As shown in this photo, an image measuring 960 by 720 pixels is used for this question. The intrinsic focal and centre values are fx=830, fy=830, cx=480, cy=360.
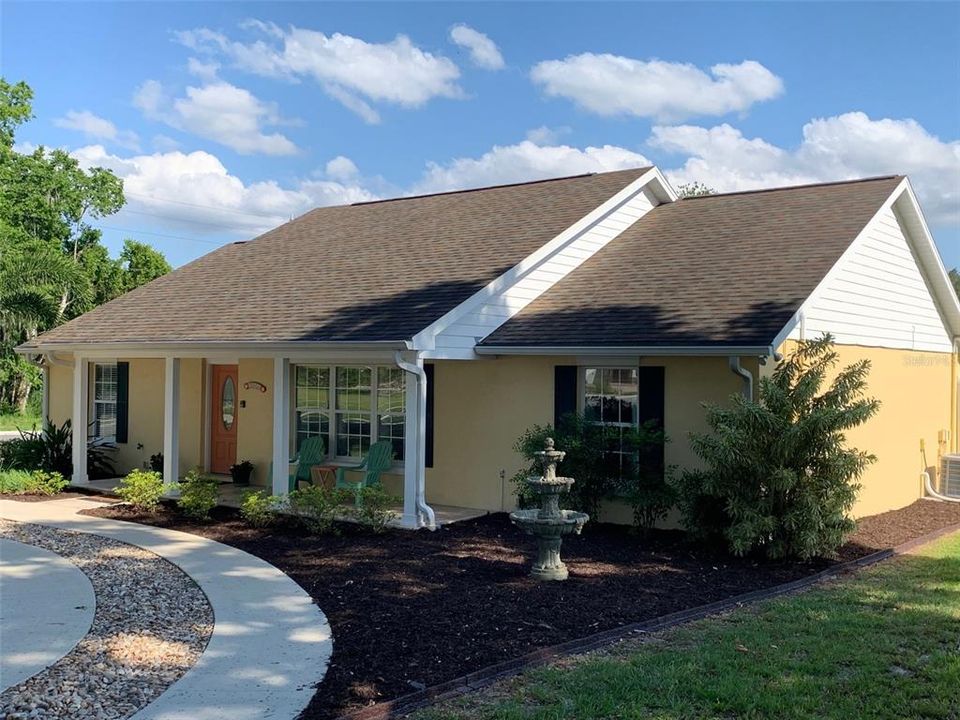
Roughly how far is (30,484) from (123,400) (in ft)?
10.3

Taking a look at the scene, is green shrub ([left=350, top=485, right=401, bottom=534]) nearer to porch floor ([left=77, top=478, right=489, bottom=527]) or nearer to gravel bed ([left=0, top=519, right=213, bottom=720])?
porch floor ([left=77, top=478, right=489, bottom=527])

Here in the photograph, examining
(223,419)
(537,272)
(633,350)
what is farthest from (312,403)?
(633,350)

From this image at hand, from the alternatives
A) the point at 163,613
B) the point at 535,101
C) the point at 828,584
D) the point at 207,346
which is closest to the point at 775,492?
the point at 828,584

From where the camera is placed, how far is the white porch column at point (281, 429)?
40.0 feet

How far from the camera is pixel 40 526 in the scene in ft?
36.9

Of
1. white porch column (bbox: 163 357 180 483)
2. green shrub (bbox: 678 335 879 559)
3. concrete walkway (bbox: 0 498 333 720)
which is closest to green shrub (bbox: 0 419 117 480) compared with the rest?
white porch column (bbox: 163 357 180 483)

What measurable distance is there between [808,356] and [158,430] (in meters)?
12.4

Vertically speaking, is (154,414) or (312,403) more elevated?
(312,403)

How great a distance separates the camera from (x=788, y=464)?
9.36 metres

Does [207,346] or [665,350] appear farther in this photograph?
[207,346]

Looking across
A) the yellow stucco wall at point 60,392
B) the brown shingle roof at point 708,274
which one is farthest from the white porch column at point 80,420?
the brown shingle roof at point 708,274

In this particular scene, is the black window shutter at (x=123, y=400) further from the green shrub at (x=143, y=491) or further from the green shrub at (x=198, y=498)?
the green shrub at (x=198, y=498)

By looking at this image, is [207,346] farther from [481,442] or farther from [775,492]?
[775,492]

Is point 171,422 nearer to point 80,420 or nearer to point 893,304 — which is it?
point 80,420
